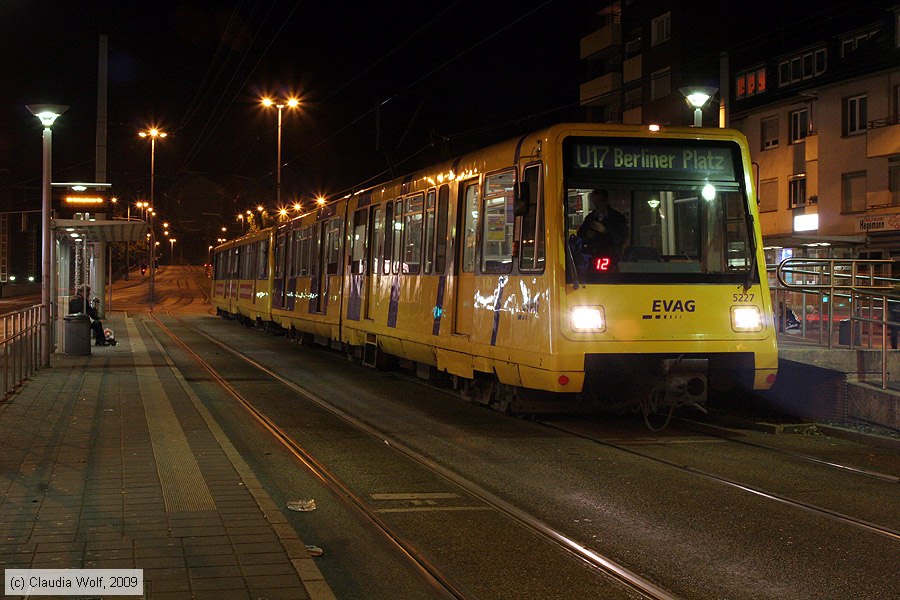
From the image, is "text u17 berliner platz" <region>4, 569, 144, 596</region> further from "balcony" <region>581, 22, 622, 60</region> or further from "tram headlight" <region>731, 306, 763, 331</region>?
"balcony" <region>581, 22, 622, 60</region>

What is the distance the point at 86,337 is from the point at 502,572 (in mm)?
16930

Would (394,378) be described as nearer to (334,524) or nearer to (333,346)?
(333,346)

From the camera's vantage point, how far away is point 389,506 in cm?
739

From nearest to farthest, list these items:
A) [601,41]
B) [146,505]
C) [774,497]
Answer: [146,505]
[774,497]
[601,41]

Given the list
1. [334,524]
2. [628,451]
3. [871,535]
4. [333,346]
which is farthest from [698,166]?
[333,346]

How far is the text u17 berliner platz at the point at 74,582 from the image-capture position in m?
4.96

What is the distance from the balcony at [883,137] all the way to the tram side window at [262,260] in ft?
69.3

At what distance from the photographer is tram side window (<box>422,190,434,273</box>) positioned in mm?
13867

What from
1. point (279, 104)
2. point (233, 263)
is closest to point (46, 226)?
point (233, 263)

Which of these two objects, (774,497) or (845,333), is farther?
(845,333)

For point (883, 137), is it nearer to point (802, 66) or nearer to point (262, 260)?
point (802, 66)

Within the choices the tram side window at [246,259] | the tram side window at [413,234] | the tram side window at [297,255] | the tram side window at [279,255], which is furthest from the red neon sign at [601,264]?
the tram side window at [246,259]

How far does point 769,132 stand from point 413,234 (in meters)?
31.3

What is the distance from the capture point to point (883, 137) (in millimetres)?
35000
